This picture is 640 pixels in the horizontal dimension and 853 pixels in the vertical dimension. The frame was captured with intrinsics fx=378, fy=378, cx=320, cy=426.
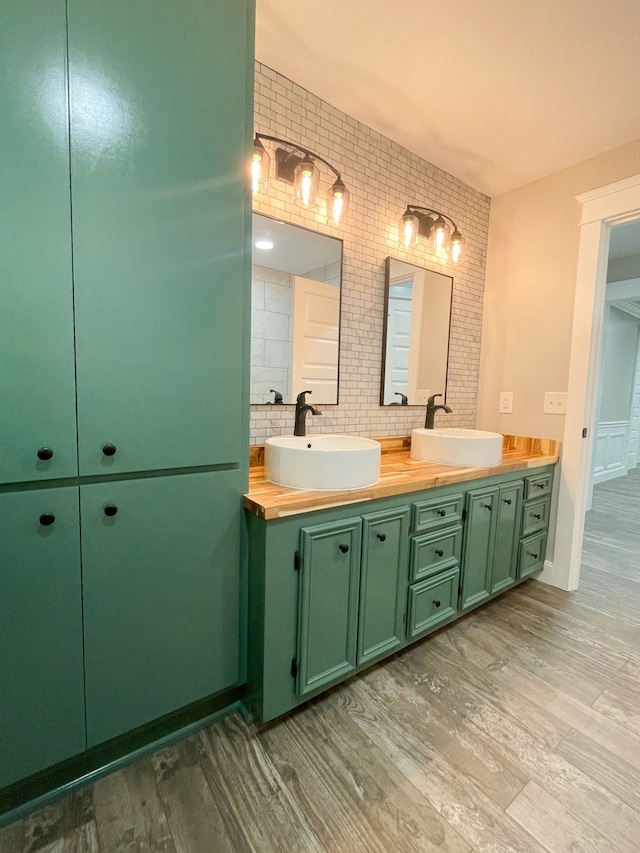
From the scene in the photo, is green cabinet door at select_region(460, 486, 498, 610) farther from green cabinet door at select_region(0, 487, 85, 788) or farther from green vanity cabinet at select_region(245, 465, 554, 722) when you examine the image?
green cabinet door at select_region(0, 487, 85, 788)

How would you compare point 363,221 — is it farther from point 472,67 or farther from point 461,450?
point 461,450

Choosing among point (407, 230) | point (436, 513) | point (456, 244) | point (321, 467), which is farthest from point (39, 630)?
point (456, 244)

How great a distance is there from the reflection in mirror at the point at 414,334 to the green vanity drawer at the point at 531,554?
1015 millimetres

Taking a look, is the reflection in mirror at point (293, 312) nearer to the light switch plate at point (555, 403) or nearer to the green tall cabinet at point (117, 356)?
the green tall cabinet at point (117, 356)

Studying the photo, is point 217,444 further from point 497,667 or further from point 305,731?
point 497,667

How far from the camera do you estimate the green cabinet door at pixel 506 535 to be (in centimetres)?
200

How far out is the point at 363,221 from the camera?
6.48 ft

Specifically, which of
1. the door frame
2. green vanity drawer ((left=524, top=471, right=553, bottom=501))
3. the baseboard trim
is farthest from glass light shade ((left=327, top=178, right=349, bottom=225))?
the baseboard trim

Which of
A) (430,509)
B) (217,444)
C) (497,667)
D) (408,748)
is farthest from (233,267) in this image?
(497,667)

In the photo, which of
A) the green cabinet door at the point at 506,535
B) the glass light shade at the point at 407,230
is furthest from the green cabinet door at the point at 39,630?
the glass light shade at the point at 407,230

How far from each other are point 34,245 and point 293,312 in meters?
1.02

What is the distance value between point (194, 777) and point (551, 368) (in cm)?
260

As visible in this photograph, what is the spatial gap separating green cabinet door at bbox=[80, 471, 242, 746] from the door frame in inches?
79.6

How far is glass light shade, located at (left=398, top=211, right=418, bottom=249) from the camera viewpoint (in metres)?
2.08
